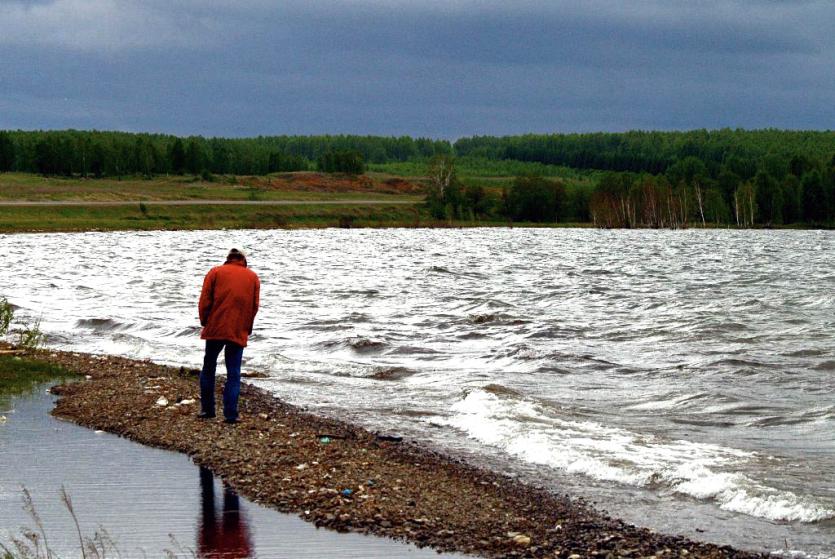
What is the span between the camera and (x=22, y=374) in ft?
60.2

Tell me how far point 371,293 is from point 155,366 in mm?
23362

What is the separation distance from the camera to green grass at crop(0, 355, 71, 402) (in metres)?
17.1

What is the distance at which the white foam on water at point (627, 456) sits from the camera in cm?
1145

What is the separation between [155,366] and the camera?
20547 mm

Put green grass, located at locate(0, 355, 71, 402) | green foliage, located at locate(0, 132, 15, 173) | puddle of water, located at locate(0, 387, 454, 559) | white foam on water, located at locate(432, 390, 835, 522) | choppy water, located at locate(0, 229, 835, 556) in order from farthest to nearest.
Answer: green foliage, located at locate(0, 132, 15, 173) < green grass, located at locate(0, 355, 71, 402) < choppy water, located at locate(0, 229, 835, 556) < white foam on water, located at locate(432, 390, 835, 522) < puddle of water, located at locate(0, 387, 454, 559)

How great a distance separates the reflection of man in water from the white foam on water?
14.5 ft

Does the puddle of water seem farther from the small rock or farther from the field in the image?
the field

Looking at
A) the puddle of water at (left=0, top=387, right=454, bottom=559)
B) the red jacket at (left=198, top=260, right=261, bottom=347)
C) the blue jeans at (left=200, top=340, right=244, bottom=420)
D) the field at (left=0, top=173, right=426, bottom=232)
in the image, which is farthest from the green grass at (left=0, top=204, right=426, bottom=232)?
the puddle of water at (left=0, top=387, right=454, bottom=559)

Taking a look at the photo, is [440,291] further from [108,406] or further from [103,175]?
[103,175]

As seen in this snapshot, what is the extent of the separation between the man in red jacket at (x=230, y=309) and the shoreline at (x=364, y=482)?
39.4 inches

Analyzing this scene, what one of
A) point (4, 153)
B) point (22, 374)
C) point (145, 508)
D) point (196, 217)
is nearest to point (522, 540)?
point (145, 508)

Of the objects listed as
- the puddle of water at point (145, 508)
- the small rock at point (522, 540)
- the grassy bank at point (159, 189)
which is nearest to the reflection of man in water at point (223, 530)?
the puddle of water at point (145, 508)

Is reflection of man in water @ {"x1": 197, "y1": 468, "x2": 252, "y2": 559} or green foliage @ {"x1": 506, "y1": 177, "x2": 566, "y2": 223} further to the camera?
green foliage @ {"x1": 506, "y1": 177, "x2": 566, "y2": 223}

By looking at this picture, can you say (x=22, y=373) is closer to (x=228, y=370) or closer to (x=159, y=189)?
(x=228, y=370)
